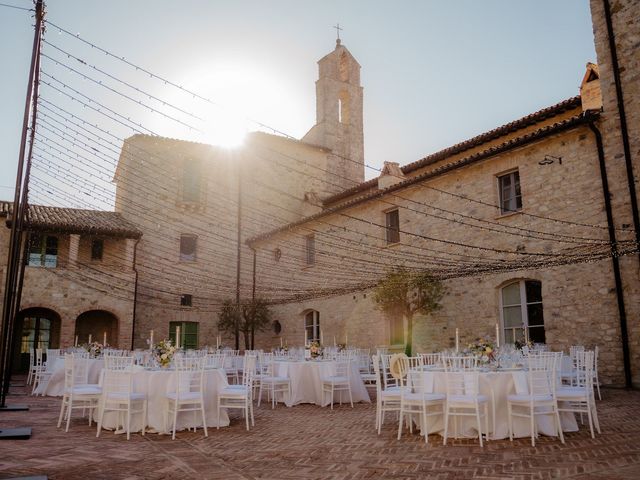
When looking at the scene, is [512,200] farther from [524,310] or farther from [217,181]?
[217,181]

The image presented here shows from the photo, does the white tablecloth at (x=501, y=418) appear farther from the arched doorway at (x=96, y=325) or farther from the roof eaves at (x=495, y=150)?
the arched doorway at (x=96, y=325)

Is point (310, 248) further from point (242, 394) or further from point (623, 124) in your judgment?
point (242, 394)

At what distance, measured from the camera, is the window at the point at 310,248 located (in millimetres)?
17891

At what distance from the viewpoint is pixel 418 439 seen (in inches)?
222

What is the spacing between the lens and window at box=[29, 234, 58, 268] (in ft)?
57.3

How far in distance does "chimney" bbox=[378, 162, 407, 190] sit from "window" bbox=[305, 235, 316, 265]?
11.0ft

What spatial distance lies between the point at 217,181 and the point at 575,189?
15.0 m

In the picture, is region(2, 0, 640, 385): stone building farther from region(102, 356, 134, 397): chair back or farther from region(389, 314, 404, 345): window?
region(102, 356, 134, 397): chair back

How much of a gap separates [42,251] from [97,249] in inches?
70.1

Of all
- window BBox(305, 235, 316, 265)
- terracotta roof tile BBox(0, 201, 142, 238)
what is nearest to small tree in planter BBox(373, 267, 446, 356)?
window BBox(305, 235, 316, 265)

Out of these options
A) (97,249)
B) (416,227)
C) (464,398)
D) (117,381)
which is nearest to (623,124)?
(416,227)

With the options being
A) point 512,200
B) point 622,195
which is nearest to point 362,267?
point 512,200

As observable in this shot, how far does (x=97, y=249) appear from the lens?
61.4ft

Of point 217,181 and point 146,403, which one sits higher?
point 217,181
